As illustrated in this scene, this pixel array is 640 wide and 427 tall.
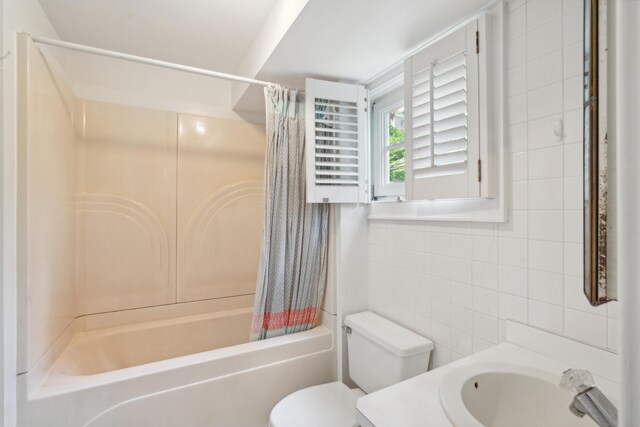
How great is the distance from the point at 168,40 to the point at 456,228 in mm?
2099

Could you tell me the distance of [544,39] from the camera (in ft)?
3.51

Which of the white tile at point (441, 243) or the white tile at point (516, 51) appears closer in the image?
the white tile at point (516, 51)

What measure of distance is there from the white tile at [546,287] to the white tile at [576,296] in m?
0.02

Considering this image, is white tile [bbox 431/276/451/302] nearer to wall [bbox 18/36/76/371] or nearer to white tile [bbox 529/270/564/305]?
white tile [bbox 529/270/564/305]

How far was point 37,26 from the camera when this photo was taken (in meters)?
1.55

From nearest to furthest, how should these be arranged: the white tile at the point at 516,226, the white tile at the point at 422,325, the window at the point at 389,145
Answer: the white tile at the point at 516,226 → the white tile at the point at 422,325 → the window at the point at 389,145

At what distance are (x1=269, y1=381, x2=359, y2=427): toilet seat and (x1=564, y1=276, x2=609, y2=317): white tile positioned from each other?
1.04 m

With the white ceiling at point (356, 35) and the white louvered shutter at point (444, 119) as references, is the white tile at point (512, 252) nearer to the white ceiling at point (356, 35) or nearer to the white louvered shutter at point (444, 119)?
the white louvered shutter at point (444, 119)

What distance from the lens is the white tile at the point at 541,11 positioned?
3.38 feet

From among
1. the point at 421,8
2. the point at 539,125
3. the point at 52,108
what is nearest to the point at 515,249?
the point at 539,125

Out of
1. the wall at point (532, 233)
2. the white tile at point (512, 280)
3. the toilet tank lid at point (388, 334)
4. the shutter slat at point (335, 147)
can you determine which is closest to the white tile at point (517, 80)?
the wall at point (532, 233)

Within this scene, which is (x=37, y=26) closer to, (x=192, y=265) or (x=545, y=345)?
(x=192, y=265)

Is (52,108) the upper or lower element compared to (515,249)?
upper

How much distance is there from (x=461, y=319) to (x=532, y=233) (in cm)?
50
